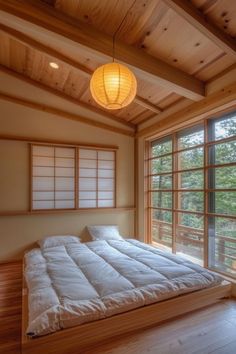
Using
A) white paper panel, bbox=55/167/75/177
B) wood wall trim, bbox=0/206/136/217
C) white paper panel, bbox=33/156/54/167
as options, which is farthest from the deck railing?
white paper panel, bbox=33/156/54/167

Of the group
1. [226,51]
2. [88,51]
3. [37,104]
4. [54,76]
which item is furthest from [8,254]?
[226,51]

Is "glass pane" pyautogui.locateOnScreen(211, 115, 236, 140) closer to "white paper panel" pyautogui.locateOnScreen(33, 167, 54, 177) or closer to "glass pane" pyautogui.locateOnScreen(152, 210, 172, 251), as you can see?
"glass pane" pyautogui.locateOnScreen(152, 210, 172, 251)

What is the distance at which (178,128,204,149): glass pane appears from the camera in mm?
3270

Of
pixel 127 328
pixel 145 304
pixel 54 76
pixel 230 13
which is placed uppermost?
pixel 54 76

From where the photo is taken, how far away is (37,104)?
13.0 feet

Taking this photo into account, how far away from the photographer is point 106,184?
454 centimetres

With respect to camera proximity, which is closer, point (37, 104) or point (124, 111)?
point (37, 104)

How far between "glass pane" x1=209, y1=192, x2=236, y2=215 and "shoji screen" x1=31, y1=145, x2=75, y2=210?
2.47 m

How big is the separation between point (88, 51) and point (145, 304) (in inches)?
101

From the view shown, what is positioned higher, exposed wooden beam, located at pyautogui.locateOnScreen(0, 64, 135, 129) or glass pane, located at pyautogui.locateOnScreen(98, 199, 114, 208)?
exposed wooden beam, located at pyautogui.locateOnScreen(0, 64, 135, 129)

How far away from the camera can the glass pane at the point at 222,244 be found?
271 cm

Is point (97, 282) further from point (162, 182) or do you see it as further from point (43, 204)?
point (162, 182)

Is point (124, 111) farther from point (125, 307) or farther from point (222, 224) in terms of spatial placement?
point (125, 307)

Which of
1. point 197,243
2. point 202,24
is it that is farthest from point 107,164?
point 202,24
